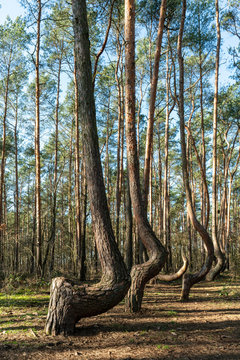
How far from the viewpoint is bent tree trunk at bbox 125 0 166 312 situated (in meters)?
5.10

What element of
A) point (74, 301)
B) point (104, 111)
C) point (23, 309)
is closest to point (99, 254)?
point (74, 301)

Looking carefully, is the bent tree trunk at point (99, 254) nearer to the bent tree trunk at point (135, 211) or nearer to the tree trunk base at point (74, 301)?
the tree trunk base at point (74, 301)

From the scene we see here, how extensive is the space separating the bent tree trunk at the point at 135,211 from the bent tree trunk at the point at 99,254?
1212 mm

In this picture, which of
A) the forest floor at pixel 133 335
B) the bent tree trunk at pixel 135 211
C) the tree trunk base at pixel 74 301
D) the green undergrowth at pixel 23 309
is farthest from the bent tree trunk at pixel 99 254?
the bent tree trunk at pixel 135 211

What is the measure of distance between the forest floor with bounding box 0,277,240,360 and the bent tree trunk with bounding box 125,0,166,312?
0.48 meters

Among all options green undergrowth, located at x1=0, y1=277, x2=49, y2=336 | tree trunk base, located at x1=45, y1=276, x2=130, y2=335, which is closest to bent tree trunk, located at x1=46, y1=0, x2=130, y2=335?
tree trunk base, located at x1=45, y1=276, x2=130, y2=335

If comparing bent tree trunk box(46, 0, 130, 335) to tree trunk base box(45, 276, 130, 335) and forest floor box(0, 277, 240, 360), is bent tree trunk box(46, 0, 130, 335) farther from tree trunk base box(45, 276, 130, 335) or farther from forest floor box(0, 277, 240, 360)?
forest floor box(0, 277, 240, 360)

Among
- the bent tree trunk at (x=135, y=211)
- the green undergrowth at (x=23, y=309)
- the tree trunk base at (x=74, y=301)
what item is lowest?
the green undergrowth at (x=23, y=309)

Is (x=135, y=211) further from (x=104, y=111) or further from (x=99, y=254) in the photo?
(x=104, y=111)

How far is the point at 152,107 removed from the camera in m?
7.22

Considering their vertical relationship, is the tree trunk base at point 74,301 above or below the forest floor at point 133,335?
above

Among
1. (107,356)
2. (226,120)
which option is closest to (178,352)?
(107,356)

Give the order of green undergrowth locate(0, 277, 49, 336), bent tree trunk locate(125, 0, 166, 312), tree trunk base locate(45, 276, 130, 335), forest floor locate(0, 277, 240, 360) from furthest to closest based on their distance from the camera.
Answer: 1. bent tree trunk locate(125, 0, 166, 312)
2. green undergrowth locate(0, 277, 49, 336)
3. tree trunk base locate(45, 276, 130, 335)
4. forest floor locate(0, 277, 240, 360)

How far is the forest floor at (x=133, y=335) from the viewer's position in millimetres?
3111
